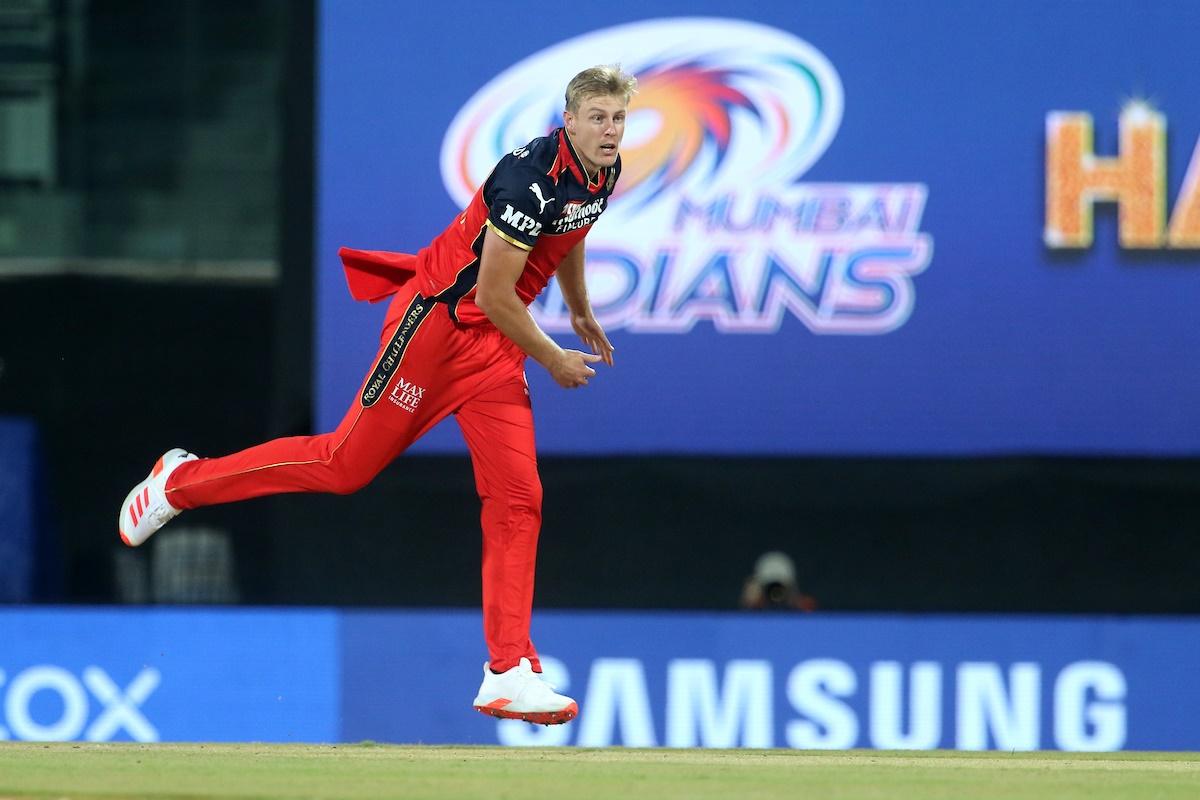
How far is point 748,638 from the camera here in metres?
7.56

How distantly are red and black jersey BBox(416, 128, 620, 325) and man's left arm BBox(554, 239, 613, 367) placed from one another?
0.05m

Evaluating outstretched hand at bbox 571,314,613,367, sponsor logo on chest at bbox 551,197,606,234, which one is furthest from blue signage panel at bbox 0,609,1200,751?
sponsor logo on chest at bbox 551,197,606,234

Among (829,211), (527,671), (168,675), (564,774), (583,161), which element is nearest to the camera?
(564,774)

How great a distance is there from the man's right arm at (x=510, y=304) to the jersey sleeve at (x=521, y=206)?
0.02m

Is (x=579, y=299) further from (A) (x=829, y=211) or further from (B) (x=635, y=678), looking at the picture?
(A) (x=829, y=211)

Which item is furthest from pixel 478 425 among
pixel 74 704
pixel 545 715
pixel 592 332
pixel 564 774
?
pixel 74 704

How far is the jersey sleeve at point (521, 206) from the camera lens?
4535mm

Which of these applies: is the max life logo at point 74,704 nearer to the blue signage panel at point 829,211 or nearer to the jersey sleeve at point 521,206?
the blue signage panel at point 829,211

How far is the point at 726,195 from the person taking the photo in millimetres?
8273

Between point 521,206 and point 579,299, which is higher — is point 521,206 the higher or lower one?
the higher one

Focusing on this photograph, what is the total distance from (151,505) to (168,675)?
2.50m

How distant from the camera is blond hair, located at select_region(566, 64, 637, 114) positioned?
4.53 metres

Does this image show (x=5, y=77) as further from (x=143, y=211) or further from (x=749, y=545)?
(x=749, y=545)

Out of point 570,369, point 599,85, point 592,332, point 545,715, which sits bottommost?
point 545,715
